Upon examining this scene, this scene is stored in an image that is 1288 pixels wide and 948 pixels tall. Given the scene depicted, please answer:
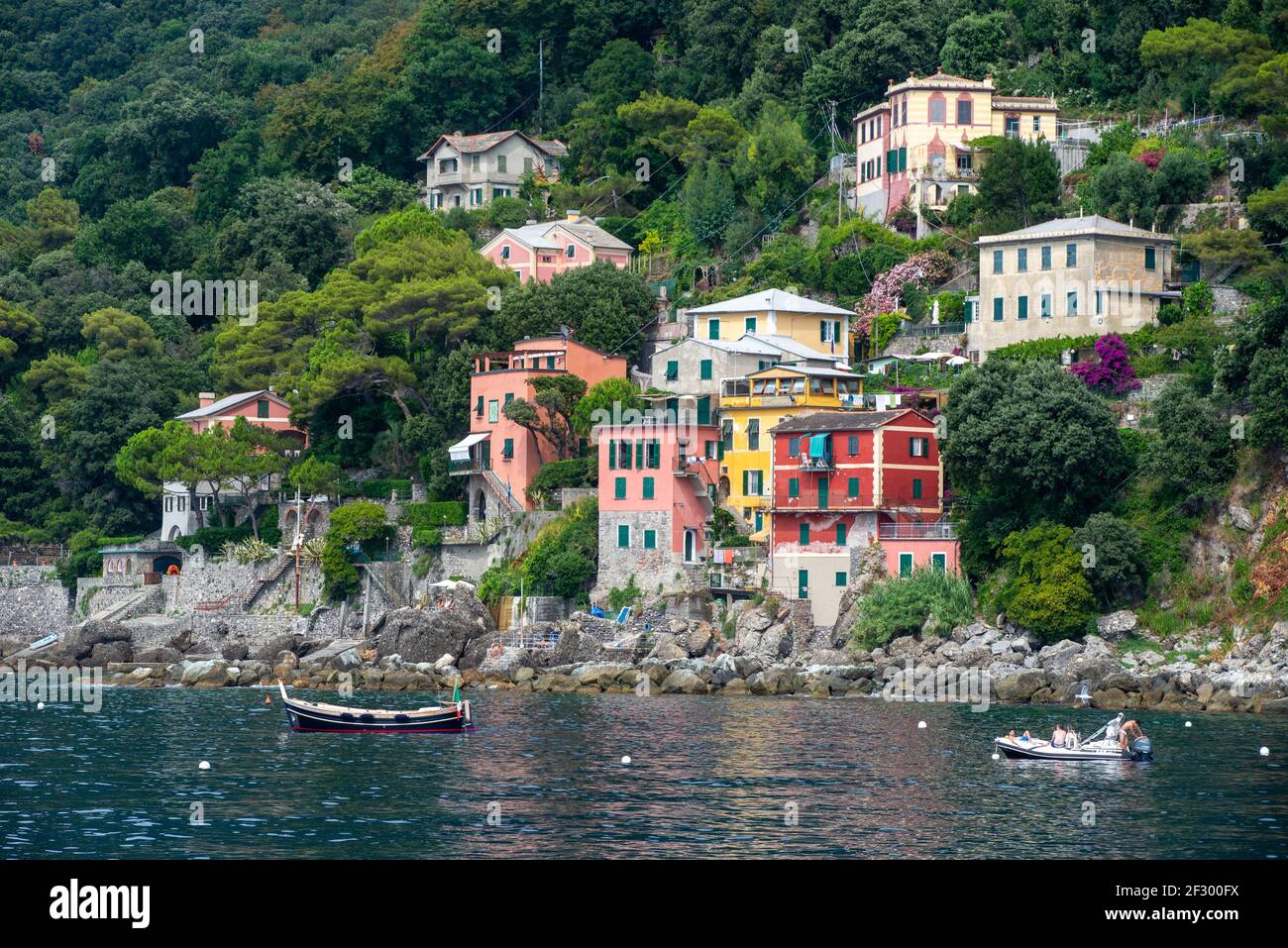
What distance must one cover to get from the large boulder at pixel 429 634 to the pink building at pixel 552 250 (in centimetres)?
2697

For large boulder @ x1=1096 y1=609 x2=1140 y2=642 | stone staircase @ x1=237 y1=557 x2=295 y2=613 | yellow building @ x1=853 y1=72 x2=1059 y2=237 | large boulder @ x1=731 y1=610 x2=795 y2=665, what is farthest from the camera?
yellow building @ x1=853 y1=72 x2=1059 y2=237

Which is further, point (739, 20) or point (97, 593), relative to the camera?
point (739, 20)

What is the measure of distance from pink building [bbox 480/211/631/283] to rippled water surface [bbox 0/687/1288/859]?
140 ft

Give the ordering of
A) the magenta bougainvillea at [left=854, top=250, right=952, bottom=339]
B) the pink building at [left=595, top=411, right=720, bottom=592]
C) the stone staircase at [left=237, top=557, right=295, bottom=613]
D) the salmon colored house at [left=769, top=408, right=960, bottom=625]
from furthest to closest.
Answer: the stone staircase at [left=237, top=557, right=295, bottom=613] → the magenta bougainvillea at [left=854, top=250, right=952, bottom=339] → the pink building at [left=595, top=411, right=720, bottom=592] → the salmon colored house at [left=769, top=408, right=960, bottom=625]

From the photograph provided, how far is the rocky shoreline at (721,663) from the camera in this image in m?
56.8

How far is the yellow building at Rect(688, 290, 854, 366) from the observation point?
79500 millimetres

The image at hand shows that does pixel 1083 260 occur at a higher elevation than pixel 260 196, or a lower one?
lower

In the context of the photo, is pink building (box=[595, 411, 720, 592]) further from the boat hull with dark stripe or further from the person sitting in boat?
the person sitting in boat

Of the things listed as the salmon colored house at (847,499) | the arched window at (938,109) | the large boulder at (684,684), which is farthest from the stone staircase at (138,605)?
the arched window at (938,109)

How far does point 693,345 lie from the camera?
254 ft

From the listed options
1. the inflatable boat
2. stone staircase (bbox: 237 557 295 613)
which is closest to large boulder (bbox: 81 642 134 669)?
stone staircase (bbox: 237 557 295 613)
